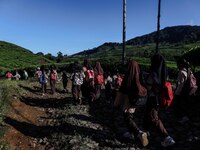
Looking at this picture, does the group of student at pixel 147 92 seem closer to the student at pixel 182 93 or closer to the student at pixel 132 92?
the student at pixel 132 92

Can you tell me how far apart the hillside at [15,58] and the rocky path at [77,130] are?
215 ft

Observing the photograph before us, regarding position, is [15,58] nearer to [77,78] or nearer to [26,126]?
[77,78]

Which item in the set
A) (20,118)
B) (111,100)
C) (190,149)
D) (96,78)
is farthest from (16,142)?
(111,100)

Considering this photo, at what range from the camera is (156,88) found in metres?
8.63

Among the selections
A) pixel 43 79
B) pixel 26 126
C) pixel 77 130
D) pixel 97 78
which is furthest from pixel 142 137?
pixel 43 79

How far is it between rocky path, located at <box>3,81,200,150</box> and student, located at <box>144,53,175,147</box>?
538 mm

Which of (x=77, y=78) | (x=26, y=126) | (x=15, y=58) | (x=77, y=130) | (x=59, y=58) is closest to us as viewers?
(x=77, y=130)

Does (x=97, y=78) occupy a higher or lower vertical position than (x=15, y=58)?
lower

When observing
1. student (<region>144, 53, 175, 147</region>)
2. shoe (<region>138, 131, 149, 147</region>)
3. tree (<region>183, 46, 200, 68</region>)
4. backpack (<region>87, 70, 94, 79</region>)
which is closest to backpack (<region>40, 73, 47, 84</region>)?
backpack (<region>87, 70, 94, 79</region>)

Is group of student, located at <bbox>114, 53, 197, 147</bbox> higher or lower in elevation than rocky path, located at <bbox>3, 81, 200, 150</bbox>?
higher

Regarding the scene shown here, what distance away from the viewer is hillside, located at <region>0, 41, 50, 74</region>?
81.5 m

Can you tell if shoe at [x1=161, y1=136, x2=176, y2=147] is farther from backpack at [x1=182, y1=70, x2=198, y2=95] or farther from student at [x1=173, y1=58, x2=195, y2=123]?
backpack at [x1=182, y1=70, x2=198, y2=95]

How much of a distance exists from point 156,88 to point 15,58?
3466 inches

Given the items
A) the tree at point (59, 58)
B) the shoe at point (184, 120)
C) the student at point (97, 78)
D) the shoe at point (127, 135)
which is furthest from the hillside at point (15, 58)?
the shoe at point (127, 135)
